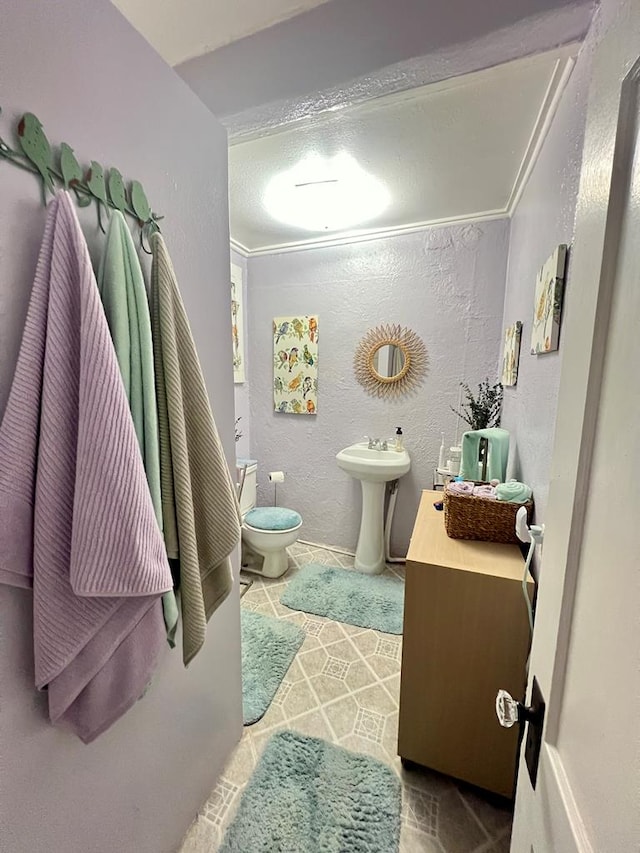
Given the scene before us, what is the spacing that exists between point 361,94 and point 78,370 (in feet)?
3.28

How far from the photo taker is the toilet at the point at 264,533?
219 centimetres

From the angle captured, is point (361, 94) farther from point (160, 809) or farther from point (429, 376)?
point (160, 809)

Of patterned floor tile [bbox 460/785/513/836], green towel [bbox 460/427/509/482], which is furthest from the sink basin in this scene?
patterned floor tile [bbox 460/785/513/836]

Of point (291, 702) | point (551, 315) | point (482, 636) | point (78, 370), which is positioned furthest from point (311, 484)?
point (78, 370)

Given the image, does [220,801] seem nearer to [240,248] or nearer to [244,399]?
[244,399]

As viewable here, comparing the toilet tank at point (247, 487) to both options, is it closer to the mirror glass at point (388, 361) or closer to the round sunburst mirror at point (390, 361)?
the round sunburst mirror at point (390, 361)

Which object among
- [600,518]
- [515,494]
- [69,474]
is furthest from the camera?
[515,494]

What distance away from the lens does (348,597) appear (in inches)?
82.6

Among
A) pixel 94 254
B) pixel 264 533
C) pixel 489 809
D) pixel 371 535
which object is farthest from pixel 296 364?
pixel 489 809

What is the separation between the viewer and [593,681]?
1.31 ft

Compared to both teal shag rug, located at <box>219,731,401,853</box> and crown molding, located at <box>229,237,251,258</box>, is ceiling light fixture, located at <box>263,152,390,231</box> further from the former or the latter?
teal shag rug, located at <box>219,731,401,853</box>

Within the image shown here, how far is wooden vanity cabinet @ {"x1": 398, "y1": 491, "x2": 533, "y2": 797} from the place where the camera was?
1030 millimetres

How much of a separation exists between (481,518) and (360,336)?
5.05ft

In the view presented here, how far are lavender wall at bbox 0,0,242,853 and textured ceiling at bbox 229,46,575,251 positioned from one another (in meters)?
0.43
